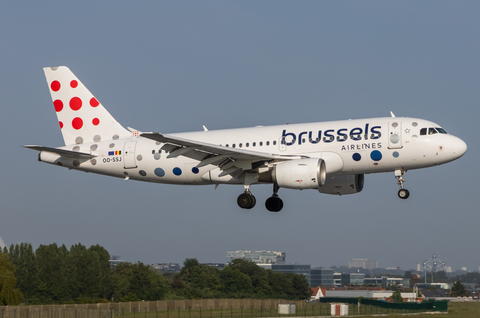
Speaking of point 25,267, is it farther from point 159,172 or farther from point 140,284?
point 159,172

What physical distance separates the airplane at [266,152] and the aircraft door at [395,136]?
0.06 meters

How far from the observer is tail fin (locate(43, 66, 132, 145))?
4166cm

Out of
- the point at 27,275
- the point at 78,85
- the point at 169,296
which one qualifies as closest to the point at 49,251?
the point at 27,275

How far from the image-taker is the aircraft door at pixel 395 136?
1336 inches

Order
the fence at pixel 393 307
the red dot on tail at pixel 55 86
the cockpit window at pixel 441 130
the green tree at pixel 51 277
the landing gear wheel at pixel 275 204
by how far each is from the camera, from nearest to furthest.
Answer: the cockpit window at pixel 441 130
the landing gear wheel at pixel 275 204
the red dot on tail at pixel 55 86
the fence at pixel 393 307
the green tree at pixel 51 277

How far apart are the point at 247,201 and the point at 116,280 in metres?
58.7

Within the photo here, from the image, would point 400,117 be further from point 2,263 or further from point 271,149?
point 2,263

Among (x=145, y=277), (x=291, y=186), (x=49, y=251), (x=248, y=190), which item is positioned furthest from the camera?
(x=49, y=251)

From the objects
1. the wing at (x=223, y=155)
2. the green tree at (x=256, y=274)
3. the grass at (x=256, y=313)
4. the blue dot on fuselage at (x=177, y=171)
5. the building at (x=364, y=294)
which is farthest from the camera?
the building at (x=364, y=294)

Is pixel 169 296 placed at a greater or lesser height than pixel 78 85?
lesser

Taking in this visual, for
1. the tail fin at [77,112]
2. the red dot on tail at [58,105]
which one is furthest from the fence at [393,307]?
the red dot on tail at [58,105]

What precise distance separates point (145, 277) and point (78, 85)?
47589 millimetres

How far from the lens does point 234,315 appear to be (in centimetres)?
5253

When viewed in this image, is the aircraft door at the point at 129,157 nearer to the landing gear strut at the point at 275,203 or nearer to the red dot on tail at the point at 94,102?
the red dot on tail at the point at 94,102
